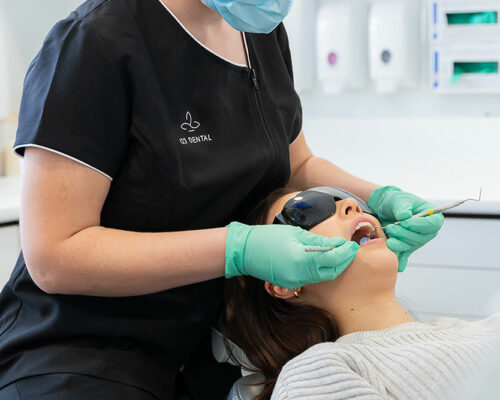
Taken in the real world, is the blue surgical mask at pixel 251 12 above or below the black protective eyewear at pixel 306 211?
above

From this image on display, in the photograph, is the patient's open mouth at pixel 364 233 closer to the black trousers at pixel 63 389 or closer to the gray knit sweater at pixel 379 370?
the gray knit sweater at pixel 379 370

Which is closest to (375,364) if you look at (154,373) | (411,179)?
(154,373)

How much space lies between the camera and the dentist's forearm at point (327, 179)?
1688 mm

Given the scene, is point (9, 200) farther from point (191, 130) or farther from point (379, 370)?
point (379, 370)

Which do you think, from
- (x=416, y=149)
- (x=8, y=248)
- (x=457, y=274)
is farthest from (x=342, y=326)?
(x=416, y=149)

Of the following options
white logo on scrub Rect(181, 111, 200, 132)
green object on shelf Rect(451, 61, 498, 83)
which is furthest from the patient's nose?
green object on shelf Rect(451, 61, 498, 83)

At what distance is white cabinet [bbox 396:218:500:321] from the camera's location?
6.83 ft

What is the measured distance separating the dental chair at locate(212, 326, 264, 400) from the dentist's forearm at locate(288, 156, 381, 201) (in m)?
0.47

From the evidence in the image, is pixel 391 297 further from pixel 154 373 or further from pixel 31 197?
pixel 31 197

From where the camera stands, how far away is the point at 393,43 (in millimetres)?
2480

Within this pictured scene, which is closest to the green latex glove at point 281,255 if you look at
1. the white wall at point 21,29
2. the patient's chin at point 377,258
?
the patient's chin at point 377,258

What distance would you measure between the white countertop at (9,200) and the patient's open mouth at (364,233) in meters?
1.17

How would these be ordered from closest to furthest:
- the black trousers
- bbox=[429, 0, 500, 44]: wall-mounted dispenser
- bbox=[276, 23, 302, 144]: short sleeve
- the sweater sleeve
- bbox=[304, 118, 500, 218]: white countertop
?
the sweater sleeve → the black trousers → bbox=[276, 23, 302, 144]: short sleeve → bbox=[429, 0, 500, 44]: wall-mounted dispenser → bbox=[304, 118, 500, 218]: white countertop

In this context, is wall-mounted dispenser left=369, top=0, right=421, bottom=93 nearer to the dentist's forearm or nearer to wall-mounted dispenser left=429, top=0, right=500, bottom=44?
wall-mounted dispenser left=429, top=0, right=500, bottom=44
